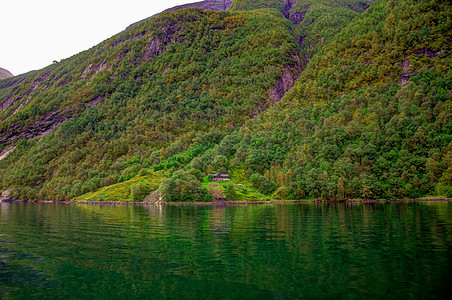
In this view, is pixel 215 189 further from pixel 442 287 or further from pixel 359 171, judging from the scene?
pixel 442 287

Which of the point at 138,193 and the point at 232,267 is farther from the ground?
the point at 232,267

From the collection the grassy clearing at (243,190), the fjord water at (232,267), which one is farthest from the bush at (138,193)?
the fjord water at (232,267)

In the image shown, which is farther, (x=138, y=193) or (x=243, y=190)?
(x=138, y=193)

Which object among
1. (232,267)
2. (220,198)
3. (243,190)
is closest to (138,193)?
(220,198)

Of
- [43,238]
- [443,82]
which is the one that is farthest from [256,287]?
[443,82]

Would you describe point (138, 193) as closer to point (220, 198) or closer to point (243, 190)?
point (220, 198)

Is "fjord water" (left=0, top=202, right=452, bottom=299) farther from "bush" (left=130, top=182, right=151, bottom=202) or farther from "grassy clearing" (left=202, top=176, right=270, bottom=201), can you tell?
"bush" (left=130, top=182, right=151, bottom=202)

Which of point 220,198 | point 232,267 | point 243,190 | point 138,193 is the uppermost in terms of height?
point 232,267

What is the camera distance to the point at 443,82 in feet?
645

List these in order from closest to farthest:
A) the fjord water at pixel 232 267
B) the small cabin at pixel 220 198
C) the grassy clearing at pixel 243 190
→ 1. the fjord water at pixel 232 267
2. the small cabin at pixel 220 198
3. the grassy clearing at pixel 243 190

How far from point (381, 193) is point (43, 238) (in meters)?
157

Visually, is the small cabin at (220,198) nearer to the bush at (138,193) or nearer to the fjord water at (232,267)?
the bush at (138,193)

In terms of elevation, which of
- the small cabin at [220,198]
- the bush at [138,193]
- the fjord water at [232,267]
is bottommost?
the small cabin at [220,198]

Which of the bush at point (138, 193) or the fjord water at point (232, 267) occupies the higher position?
the fjord water at point (232, 267)
